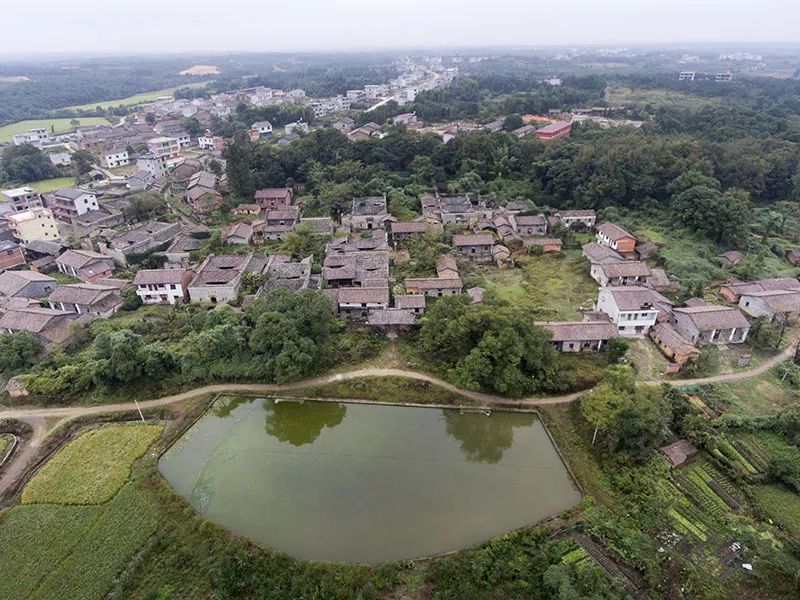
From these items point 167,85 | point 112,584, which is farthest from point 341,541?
point 167,85

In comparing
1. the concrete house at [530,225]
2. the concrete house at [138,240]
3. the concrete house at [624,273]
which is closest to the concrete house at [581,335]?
the concrete house at [624,273]

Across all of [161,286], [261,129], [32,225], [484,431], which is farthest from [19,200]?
[484,431]

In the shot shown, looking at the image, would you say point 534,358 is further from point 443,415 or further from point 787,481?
point 787,481

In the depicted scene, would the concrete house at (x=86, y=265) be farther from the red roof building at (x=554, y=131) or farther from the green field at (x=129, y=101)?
the green field at (x=129, y=101)

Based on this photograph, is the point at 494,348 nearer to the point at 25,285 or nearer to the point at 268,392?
the point at 268,392

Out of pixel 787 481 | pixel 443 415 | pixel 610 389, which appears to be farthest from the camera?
pixel 443 415

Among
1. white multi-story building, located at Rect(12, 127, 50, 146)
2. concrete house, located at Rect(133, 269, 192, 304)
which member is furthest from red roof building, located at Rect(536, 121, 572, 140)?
white multi-story building, located at Rect(12, 127, 50, 146)
